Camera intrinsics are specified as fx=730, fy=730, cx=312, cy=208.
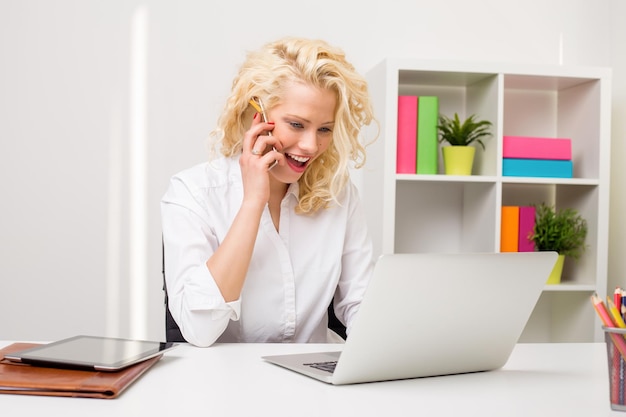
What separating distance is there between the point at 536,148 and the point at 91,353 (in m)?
2.17

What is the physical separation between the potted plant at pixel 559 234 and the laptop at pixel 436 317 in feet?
5.58

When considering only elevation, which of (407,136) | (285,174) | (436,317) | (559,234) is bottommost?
(436,317)

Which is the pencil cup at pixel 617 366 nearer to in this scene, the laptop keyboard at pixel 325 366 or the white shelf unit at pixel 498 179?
the laptop keyboard at pixel 325 366

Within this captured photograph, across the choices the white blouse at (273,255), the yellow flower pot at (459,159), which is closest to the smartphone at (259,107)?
the white blouse at (273,255)

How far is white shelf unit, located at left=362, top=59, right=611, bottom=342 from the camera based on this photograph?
279cm

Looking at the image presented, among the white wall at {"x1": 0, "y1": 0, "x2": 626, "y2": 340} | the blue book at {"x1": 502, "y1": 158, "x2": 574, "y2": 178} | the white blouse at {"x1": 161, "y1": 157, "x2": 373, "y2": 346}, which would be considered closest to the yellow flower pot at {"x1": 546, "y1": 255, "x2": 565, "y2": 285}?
the blue book at {"x1": 502, "y1": 158, "x2": 574, "y2": 178}

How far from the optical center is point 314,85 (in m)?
1.78

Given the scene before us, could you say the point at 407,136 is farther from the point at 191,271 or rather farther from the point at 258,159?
the point at 191,271

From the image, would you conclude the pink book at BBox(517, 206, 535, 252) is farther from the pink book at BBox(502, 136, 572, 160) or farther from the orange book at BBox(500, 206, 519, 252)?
the pink book at BBox(502, 136, 572, 160)

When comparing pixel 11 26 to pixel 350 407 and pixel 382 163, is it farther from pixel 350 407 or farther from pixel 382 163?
pixel 350 407

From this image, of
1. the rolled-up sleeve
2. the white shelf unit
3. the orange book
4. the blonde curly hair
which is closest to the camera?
the rolled-up sleeve

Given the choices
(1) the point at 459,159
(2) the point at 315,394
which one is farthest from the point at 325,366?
(1) the point at 459,159

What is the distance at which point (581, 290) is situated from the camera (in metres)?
2.97

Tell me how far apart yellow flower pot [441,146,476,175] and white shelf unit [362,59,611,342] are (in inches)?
2.7
